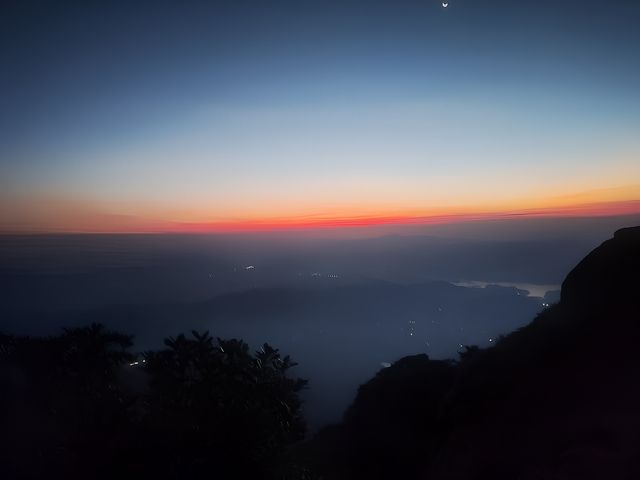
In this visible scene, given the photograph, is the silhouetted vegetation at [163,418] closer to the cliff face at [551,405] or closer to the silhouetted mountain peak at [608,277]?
the cliff face at [551,405]

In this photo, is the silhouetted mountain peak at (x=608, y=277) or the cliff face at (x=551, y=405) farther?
the silhouetted mountain peak at (x=608, y=277)

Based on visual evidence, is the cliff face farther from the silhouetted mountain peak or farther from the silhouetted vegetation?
the silhouetted vegetation

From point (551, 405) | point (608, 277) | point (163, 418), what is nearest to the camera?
point (551, 405)

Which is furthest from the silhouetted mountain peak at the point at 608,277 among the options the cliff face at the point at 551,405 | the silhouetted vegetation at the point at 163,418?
the silhouetted vegetation at the point at 163,418

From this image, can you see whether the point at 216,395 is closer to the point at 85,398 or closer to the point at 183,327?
the point at 85,398

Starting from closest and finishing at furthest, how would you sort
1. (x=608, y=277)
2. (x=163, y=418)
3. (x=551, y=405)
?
(x=551, y=405)
(x=163, y=418)
(x=608, y=277)

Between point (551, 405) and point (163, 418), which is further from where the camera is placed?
point (163, 418)

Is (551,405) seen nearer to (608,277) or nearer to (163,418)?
(608,277)

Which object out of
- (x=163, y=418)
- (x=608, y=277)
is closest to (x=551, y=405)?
(x=608, y=277)
